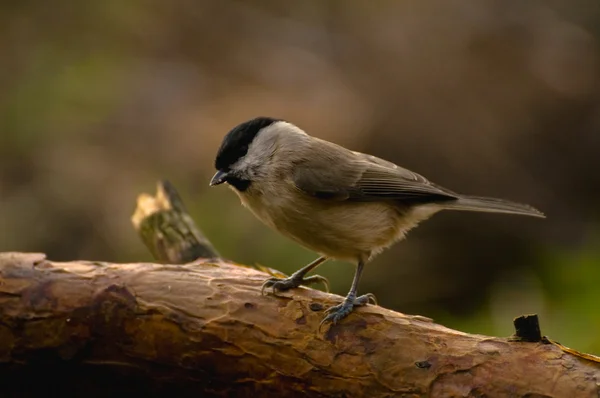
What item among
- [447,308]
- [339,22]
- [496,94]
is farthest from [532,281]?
[339,22]

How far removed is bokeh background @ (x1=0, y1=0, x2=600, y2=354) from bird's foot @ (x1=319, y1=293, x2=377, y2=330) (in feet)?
6.89

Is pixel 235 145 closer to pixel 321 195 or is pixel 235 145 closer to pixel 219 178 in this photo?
pixel 219 178

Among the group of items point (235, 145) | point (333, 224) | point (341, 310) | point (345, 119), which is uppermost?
point (345, 119)

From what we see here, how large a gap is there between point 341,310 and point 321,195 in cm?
55

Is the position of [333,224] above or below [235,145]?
below

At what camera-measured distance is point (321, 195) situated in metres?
3.31

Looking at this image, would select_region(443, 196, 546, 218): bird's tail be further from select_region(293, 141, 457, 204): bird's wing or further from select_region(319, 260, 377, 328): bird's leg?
select_region(319, 260, 377, 328): bird's leg

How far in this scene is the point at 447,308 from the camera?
19.4ft

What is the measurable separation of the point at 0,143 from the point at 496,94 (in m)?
4.86

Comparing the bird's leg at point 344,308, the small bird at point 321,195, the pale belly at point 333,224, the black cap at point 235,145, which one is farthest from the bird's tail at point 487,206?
the black cap at point 235,145

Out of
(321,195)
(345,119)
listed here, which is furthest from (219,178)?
(345,119)

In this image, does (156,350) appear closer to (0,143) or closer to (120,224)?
(120,224)

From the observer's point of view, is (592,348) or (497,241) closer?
(592,348)

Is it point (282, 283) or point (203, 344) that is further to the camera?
point (282, 283)
